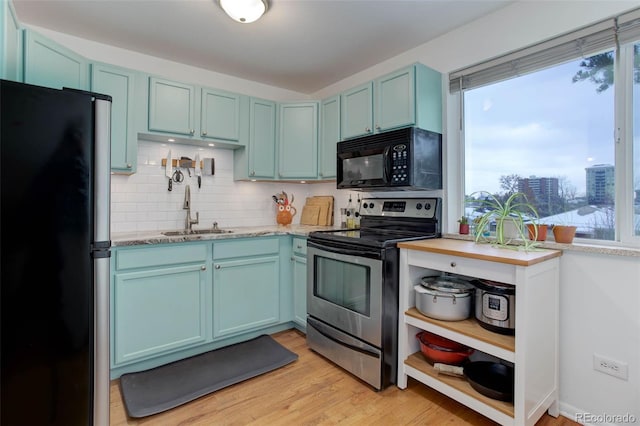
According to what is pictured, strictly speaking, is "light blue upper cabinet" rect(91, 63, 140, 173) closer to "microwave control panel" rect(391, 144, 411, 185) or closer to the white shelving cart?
"microwave control panel" rect(391, 144, 411, 185)

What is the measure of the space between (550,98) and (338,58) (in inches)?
65.3

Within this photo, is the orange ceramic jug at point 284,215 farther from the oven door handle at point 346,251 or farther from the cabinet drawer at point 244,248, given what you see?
the oven door handle at point 346,251

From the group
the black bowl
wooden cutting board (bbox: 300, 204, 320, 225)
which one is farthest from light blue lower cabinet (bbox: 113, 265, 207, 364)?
the black bowl

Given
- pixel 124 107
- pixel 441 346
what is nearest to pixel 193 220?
pixel 124 107

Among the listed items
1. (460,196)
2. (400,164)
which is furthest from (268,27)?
(460,196)

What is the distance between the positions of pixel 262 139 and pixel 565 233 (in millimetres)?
2467

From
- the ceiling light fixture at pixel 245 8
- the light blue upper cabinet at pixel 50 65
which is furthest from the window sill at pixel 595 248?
the light blue upper cabinet at pixel 50 65

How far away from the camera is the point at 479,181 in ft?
7.97

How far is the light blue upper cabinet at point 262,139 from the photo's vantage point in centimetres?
308

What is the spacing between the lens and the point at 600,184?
184 centimetres

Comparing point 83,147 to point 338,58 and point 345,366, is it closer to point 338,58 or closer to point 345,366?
point 345,366

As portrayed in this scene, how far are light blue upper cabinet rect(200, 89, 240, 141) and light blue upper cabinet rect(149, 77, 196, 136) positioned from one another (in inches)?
3.8

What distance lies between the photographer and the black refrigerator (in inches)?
46.6

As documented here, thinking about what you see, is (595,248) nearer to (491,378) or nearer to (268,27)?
(491,378)
